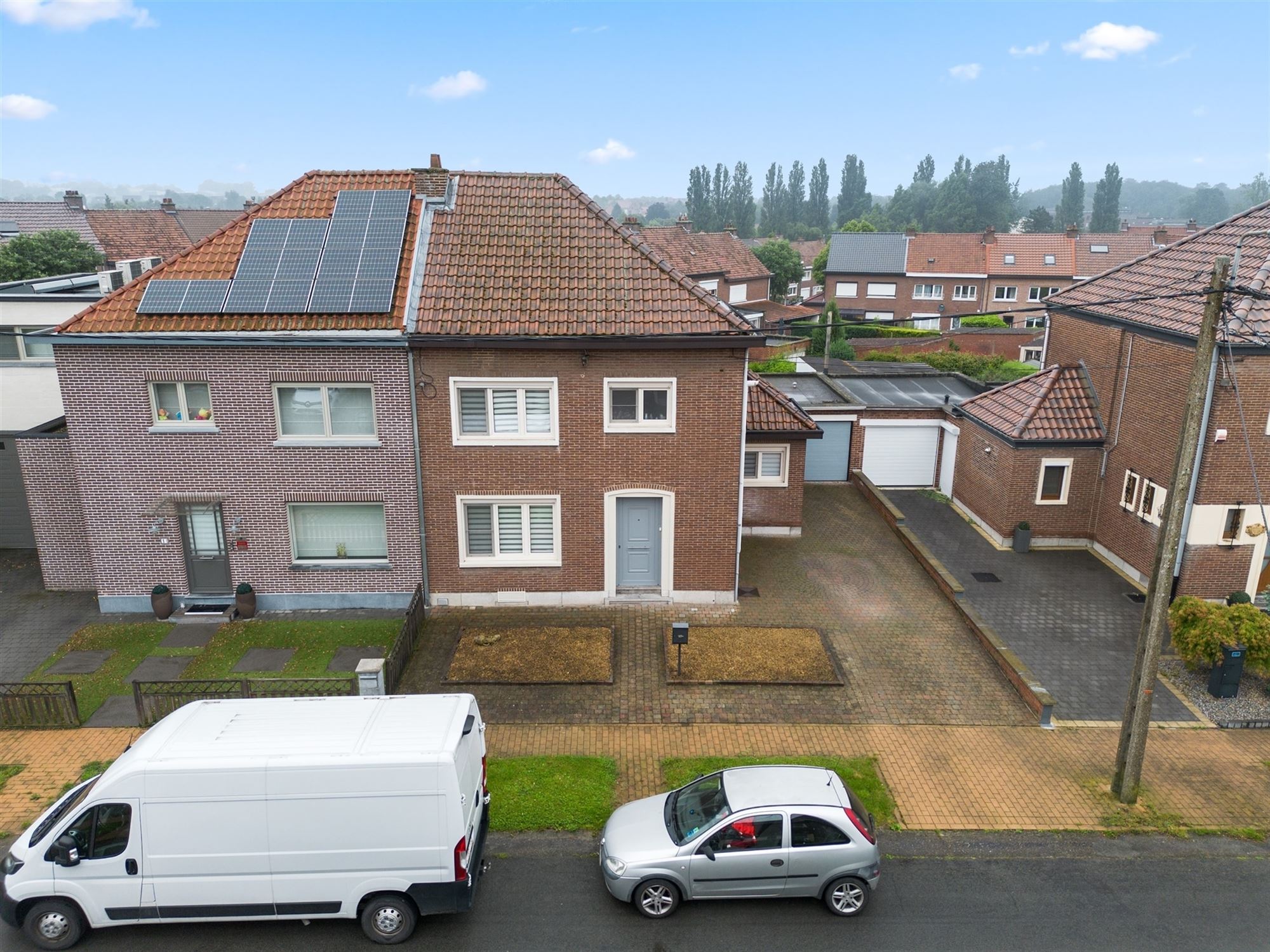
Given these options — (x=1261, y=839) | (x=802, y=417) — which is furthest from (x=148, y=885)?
(x=802, y=417)

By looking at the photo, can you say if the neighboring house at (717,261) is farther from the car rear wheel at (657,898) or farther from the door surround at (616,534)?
the car rear wheel at (657,898)

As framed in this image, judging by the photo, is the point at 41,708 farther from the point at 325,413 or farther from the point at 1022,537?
the point at 1022,537

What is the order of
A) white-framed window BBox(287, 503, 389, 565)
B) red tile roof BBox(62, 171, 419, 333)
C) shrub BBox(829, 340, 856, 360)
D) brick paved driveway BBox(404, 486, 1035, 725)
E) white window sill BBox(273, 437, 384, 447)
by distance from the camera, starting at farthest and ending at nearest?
shrub BBox(829, 340, 856, 360) < white-framed window BBox(287, 503, 389, 565) < white window sill BBox(273, 437, 384, 447) < red tile roof BBox(62, 171, 419, 333) < brick paved driveway BBox(404, 486, 1035, 725)

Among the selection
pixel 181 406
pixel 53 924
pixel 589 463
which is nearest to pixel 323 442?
pixel 181 406

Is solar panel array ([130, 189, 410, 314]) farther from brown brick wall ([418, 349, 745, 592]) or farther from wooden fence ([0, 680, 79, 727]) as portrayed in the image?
wooden fence ([0, 680, 79, 727])

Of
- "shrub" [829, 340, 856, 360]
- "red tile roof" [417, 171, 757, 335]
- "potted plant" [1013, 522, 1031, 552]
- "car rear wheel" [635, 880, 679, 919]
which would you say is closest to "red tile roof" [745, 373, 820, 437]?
"red tile roof" [417, 171, 757, 335]

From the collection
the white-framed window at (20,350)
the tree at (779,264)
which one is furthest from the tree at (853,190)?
the white-framed window at (20,350)
